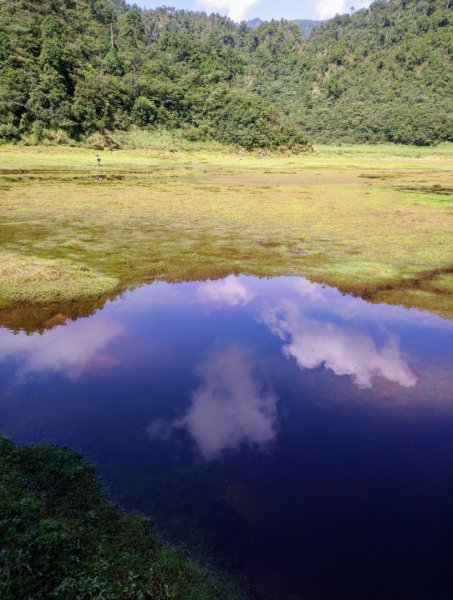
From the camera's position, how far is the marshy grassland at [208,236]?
22.1 m

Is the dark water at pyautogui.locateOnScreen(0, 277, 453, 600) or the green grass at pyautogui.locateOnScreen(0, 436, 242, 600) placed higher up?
the green grass at pyautogui.locateOnScreen(0, 436, 242, 600)

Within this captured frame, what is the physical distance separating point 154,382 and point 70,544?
22.5ft

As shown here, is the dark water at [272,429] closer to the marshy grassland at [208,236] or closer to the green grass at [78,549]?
Result: the green grass at [78,549]

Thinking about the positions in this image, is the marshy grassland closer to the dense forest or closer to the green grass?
the green grass

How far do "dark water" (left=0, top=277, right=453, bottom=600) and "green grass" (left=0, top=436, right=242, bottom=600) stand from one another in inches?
24.9

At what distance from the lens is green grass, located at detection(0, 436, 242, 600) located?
6.64 metres

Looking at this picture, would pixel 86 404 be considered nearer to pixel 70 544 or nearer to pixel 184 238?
pixel 70 544

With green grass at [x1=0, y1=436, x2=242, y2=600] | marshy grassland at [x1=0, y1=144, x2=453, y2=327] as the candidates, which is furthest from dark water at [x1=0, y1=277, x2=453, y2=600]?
marshy grassland at [x1=0, y1=144, x2=453, y2=327]

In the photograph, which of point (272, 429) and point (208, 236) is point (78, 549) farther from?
point (208, 236)

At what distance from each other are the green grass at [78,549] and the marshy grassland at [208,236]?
32.4ft

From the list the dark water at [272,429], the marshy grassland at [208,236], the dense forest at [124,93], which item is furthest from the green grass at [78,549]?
the dense forest at [124,93]

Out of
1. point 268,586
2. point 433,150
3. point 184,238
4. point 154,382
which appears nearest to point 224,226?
point 184,238

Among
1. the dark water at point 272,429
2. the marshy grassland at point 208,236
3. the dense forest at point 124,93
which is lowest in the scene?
the marshy grassland at point 208,236

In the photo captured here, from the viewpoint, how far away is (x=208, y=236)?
1297 inches
